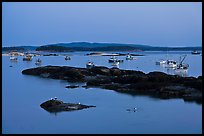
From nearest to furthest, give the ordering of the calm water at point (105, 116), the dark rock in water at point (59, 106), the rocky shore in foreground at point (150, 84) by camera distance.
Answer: the calm water at point (105, 116) < the dark rock in water at point (59, 106) < the rocky shore in foreground at point (150, 84)

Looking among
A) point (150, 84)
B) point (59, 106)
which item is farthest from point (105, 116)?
point (150, 84)

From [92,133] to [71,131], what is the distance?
762mm

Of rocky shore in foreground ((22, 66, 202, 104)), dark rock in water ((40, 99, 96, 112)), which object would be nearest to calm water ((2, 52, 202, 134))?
dark rock in water ((40, 99, 96, 112))

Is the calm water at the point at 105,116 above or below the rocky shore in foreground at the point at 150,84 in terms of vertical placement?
below

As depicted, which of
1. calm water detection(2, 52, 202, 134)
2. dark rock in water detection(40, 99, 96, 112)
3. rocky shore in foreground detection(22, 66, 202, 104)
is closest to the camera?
calm water detection(2, 52, 202, 134)

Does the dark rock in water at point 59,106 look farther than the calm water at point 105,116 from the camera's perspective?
Yes

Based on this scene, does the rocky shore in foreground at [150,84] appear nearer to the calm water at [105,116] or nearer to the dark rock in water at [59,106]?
the calm water at [105,116]

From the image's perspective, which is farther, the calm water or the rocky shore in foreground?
the rocky shore in foreground

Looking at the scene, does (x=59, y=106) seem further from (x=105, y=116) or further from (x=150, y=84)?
(x=150, y=84)

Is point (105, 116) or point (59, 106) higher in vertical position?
point (59, 106)

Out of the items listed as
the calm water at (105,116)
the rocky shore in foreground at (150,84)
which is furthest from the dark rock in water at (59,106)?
the rocky shore in foreground at (150,84)

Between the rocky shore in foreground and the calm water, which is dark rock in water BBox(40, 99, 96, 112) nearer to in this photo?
the calm water

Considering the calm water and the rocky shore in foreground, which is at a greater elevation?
the rocky shore in foreground

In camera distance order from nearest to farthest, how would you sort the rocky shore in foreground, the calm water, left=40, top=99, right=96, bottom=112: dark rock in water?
the calm water, left=40, top=99, right=96, bottom=112: dark rock in water, the rocky shore in foreground
